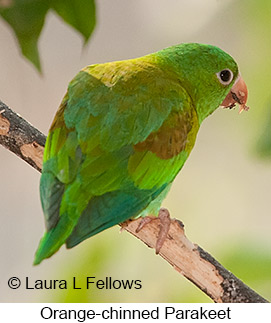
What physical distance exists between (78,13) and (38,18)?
A: 5 centimetres

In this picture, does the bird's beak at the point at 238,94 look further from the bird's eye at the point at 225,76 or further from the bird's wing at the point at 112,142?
the bird's wing at the point at 112,142

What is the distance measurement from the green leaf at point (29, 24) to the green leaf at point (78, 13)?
17mm

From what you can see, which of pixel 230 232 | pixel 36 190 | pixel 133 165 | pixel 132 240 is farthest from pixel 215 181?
pixel 133 165

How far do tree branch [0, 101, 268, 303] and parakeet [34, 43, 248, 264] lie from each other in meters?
0.05

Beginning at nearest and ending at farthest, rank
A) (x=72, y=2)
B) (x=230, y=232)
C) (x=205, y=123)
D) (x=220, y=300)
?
(x=72, y=2), (x=220, y=300), (x=230, y=232), (x=205, y=123)

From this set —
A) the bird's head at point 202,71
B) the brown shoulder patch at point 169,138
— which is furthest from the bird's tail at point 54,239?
the bird's head at point 202,71

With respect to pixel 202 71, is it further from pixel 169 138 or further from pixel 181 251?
pixel 181 251

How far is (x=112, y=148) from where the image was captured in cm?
67

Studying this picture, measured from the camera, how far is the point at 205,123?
1.21m

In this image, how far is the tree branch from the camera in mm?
762

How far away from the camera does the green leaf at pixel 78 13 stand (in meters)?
0.56

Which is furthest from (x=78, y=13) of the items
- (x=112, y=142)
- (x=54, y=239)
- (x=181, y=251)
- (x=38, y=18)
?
(x=181, y=251)
